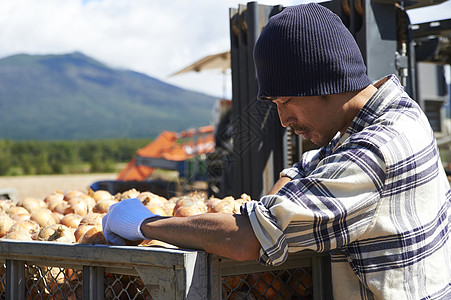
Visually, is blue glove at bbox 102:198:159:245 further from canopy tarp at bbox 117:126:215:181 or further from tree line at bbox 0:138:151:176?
tree line at bbox 0:138:151:176

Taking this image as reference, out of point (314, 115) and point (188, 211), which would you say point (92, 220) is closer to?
point (188, 211)

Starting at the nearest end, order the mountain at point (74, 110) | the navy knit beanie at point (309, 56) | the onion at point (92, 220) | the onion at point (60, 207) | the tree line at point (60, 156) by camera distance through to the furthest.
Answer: the navy knit beanie at point (309, 56), the onion at point (92, 220), the onion at point (60, 207), the tree line at point (60, 156), the mountain at point (74, 110)

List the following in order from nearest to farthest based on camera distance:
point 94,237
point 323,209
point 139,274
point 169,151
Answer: point 323,209
point 139,274
point 94,237
point 169,151

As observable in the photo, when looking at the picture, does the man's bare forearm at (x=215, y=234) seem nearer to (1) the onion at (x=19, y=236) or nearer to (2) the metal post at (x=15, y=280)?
(2) the metal post at (x=15, y=280)

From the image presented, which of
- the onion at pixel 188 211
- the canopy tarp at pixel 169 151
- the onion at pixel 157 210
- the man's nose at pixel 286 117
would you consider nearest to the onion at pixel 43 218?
the onion at pixel 157 210

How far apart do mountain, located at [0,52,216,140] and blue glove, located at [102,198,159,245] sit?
15299 centimetres

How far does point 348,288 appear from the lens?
1.59 meters

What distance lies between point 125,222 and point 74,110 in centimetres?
17944

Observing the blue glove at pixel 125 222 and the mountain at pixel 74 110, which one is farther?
the mountain at pixel 74 110

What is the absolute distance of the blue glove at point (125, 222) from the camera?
1.66 meters

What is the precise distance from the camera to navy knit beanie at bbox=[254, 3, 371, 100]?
1560 millimetres

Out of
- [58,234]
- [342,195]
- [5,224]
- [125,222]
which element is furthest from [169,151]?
[342,195]

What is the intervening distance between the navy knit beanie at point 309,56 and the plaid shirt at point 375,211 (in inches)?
4.9

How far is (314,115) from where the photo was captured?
1643mm
